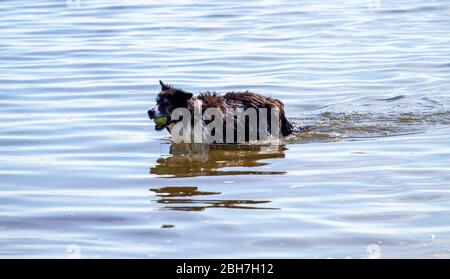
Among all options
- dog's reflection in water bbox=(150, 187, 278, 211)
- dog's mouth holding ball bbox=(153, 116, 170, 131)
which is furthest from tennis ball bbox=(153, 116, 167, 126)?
dog's reflection in water bbox=(150, 187, 278, 211)

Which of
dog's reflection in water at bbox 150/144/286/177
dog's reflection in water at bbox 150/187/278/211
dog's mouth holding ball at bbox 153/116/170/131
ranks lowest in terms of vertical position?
dog's reflection in water at bbox 150/187/278/211

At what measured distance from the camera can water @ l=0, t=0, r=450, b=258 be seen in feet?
25.6

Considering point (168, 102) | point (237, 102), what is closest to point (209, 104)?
point (237, 102)

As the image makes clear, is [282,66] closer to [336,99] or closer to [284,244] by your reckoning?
[336,99]

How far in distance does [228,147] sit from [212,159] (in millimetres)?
619

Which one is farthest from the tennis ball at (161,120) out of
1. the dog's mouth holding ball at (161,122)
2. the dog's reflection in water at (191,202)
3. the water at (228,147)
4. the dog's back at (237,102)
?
the dog's reflection in water at (191,202)

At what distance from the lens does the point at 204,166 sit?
1042cm

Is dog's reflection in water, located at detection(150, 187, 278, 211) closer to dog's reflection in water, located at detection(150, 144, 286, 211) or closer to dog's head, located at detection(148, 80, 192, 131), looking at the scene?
dog's reflection in water, located at detection(150, 144, 286, 211)

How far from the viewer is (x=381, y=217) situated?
26.7ft

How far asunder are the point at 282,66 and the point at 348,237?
8.98 m

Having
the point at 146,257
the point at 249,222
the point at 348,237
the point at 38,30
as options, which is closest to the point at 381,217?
the point at 348,237

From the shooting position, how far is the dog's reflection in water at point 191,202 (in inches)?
338

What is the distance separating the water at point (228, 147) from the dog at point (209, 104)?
27 centimetres

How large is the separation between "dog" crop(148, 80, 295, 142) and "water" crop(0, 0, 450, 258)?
268mm
